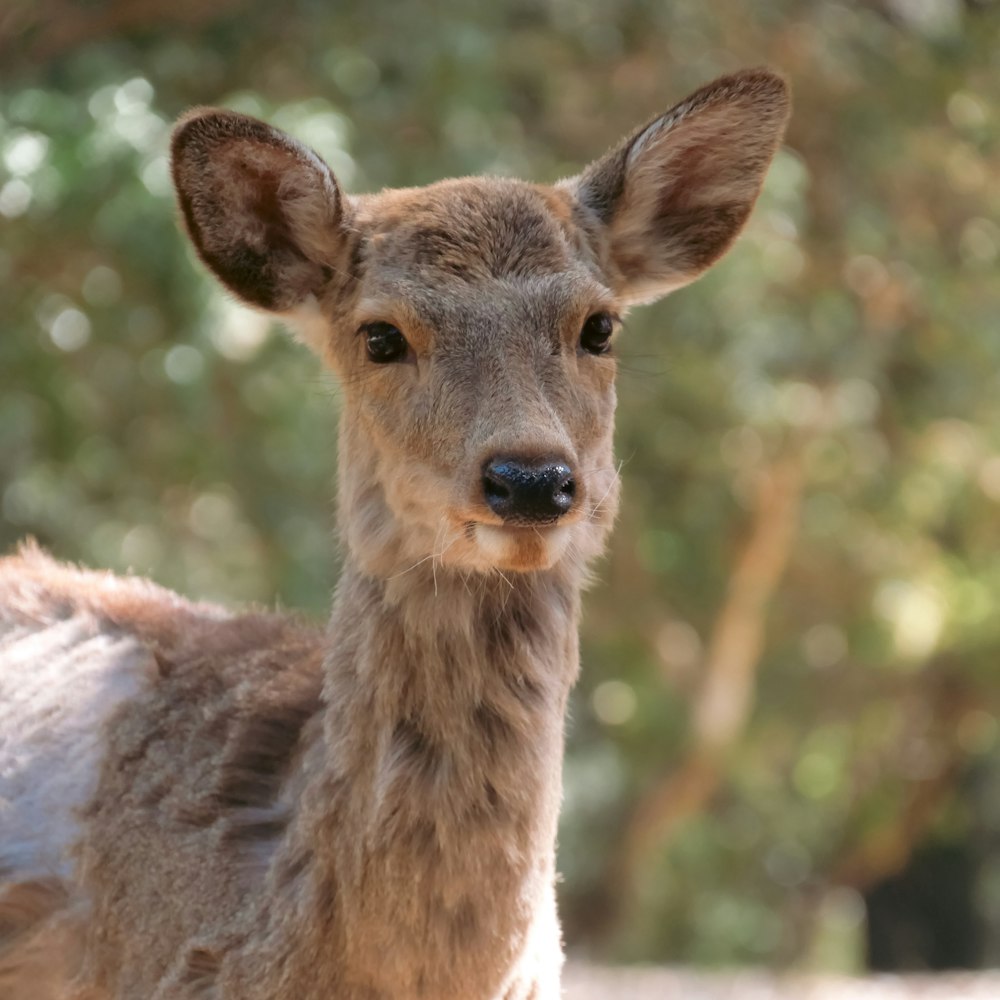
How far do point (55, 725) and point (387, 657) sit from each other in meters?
1.38

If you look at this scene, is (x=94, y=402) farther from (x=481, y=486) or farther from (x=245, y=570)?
(x=481, y=486)

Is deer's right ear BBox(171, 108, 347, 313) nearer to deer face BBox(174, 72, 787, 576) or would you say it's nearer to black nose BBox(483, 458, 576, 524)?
deer face BBox(174, 72, 787, 576)

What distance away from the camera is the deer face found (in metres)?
4.05

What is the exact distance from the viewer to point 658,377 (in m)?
12.8

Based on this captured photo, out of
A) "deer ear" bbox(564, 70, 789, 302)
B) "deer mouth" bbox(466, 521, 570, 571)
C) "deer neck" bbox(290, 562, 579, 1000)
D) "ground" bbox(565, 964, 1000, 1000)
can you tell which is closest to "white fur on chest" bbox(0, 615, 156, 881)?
"deer neck" bbox(290, 562, 579, 1000)

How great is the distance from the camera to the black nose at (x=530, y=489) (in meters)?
3.86

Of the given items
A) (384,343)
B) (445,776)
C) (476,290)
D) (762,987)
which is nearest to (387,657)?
(445,776)

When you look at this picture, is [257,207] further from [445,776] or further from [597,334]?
[445,776]

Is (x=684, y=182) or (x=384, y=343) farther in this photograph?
(x=684, y=182)

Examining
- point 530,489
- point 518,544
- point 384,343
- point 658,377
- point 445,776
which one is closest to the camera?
point 530,489

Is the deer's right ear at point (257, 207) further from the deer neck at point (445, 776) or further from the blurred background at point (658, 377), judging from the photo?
the deer neck at point (445, 776)

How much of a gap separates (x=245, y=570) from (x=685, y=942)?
10752mm

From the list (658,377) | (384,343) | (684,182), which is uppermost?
(684,182)

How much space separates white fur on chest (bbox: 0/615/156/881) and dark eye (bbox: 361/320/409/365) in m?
1.23
